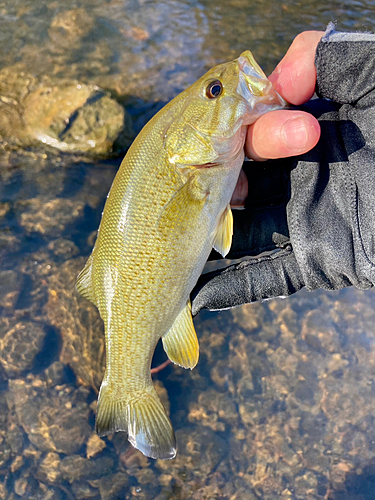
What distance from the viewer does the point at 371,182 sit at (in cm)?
237

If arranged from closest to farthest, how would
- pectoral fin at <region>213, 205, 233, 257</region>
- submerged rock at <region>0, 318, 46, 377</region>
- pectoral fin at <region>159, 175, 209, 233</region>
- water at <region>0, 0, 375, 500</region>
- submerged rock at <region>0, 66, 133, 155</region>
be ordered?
pectoral fin at <region>159, 175, 209, 233</region>
pectoral fin at <region>213, 205, 233, 257</region>
water at <region>0, 0, 375, 500</region>
submerged rock at <region>0, 318, 46, 377</region>
submerged rock at <region>0, 66, 133, 155</region>

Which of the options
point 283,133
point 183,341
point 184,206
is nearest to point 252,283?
point 183,341

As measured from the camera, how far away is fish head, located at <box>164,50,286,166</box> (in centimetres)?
231

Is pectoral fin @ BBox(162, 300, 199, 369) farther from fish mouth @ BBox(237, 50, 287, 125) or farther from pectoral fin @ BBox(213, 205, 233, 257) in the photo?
fish mouth @ BBox(237, 50, 287, 125)

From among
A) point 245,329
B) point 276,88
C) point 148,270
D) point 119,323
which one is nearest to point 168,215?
point 148,270

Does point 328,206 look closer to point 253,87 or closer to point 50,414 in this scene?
point 253,87

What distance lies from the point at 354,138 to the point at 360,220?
0.58 metres

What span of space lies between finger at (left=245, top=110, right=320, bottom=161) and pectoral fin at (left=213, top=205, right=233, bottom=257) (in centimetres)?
48

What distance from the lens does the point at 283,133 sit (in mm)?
2156

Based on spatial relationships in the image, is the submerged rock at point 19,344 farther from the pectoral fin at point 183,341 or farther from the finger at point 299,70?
the finger at point 299,70

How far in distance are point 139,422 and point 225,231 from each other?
1.63 m

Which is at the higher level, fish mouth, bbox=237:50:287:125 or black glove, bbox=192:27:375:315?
fish mouth, bbox=237:50:287:125

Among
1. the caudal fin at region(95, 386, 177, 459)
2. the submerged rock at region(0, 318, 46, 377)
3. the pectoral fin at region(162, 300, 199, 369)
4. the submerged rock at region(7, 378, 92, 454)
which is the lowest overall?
the submerged rock at region(7, 378, 92, 454)

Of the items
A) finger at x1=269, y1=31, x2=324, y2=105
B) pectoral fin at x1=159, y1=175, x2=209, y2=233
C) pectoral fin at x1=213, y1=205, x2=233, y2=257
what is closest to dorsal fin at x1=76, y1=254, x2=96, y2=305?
pectoral fin at x1=159, y1=175, x2=209, y2=233
